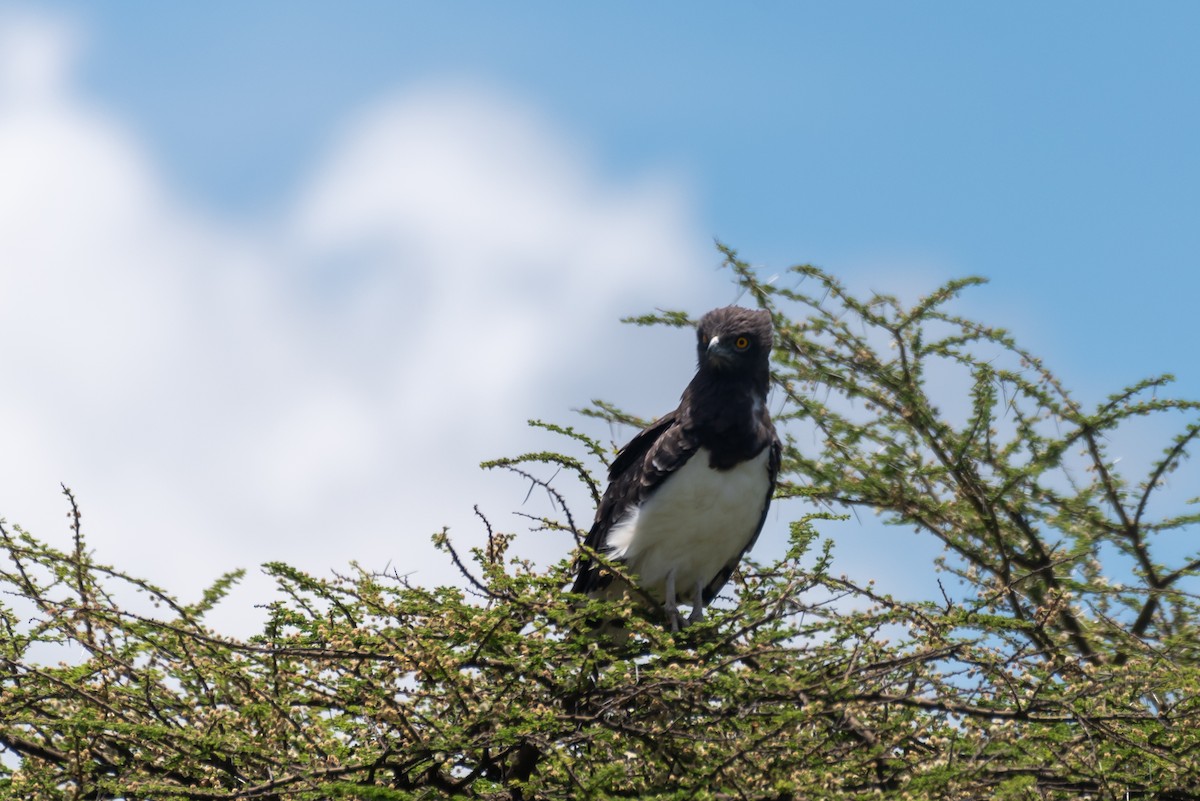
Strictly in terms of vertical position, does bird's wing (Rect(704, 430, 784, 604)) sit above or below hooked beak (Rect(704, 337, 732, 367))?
below

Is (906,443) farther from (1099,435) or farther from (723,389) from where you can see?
(723,389)

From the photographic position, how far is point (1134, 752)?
18.7 feet

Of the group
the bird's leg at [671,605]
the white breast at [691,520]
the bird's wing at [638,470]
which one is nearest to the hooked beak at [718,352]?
the bird's wing at [638,470]

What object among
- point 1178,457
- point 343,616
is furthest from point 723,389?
point 1178,457

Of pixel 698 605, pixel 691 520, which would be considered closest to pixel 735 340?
pixel 691 520

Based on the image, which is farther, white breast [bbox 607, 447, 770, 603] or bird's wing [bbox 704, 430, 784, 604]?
bird's wing [bbox 704, 430, 784, 604]

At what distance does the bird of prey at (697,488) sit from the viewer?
7.23 meters

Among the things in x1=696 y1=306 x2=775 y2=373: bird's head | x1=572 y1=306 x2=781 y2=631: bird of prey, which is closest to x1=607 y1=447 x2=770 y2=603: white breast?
x1=572 y1=306 x2=781 y2=631: bird of prey

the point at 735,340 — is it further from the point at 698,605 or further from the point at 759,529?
the point at 698,605

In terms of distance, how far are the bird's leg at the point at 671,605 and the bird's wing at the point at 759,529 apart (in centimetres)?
31

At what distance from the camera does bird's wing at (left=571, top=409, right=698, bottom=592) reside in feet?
23.8

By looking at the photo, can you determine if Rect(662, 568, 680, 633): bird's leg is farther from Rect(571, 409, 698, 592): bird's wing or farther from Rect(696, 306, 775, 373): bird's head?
Rect(696, 306, 775, 373): bird's head

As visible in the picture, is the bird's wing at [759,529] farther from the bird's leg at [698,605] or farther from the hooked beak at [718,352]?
the hooked beak at [718,352]

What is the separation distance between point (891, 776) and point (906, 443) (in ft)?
14.7
